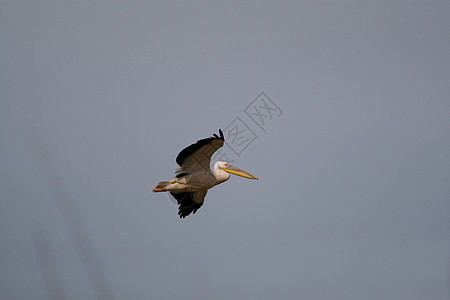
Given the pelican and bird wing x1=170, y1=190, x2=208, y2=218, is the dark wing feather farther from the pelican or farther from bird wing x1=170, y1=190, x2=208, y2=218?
bird wing x1=170, y1=190, x2=208, y2=218

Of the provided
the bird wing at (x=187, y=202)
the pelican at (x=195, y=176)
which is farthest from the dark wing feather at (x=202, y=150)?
the bird wing at (x=187, y=202)

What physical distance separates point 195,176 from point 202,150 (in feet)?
3.26

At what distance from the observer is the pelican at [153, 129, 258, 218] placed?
50.9 feet

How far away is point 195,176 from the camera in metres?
16.3

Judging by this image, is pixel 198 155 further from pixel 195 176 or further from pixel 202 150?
pixel 195 176

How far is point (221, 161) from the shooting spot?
54.9ft

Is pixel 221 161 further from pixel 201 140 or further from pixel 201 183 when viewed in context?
pixel 201 140

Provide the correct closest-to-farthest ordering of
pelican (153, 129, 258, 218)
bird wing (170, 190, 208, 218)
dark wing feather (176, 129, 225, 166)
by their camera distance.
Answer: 1. dark wing feather (176, 129, 225, 166)
2. pelican (153, 129, 258, 218)
3. bird wing (170, 190, 208, 218)

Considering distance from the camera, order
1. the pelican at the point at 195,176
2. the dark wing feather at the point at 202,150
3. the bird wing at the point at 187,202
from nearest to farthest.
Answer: the dark wing feather at the point at 202,150
the pelican at the point at 195,176
the bird wing at the point at 187,202

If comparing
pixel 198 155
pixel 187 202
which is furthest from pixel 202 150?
pixel 187 202

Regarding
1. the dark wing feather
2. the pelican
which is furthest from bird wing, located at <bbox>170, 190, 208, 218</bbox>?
the dark wing feather

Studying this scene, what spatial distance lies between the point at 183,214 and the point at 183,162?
1905 mm

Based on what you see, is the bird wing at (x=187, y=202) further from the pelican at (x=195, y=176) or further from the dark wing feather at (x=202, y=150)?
the dark wing feather at (x=202, y=150)

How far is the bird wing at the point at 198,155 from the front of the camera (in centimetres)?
1502
